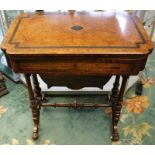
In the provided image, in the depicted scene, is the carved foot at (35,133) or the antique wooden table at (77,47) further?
the carved foot at (35,133)

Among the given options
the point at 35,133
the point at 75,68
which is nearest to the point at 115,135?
the point at 35,133

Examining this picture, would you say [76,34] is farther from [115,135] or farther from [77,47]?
[115,135]

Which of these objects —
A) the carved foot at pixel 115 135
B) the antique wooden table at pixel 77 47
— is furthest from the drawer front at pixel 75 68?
the carved foot at pixel 115 135

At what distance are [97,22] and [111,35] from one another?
0.63 ft

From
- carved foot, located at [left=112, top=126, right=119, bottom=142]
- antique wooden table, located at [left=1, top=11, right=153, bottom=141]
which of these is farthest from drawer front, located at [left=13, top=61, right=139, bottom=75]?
carved foot, located at [left=112, top=126, right=119, bottom=142]

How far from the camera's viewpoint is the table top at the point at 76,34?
1.10 metres

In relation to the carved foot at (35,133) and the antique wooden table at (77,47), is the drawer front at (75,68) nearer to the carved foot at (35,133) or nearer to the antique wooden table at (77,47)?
the antique wooden table at (77,47)

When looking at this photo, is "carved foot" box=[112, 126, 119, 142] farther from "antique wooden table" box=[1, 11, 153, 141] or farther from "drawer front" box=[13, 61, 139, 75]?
"drawer front" box=[13, 61, 139, 75]

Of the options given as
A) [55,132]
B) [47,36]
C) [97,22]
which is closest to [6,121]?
[55,132]

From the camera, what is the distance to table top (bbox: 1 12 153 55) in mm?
1096

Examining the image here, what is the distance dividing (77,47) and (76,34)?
0.15 metres

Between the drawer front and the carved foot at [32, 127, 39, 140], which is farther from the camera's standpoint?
the carved foot at [32, 127, 39, 140]

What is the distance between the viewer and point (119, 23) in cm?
135
